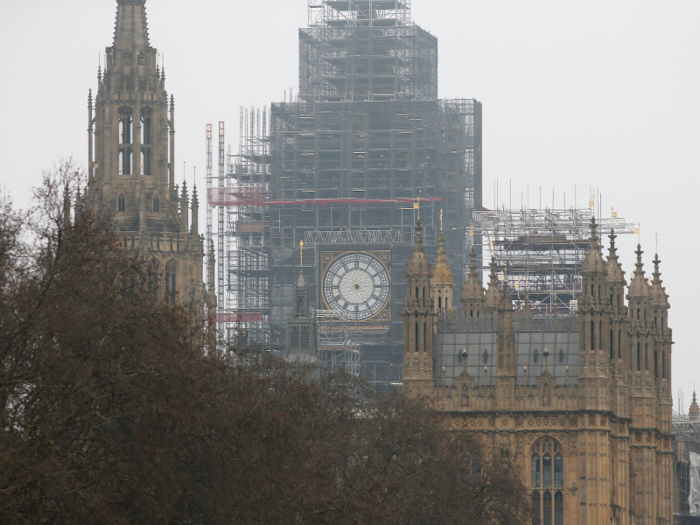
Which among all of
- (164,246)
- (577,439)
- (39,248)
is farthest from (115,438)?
(164,246)

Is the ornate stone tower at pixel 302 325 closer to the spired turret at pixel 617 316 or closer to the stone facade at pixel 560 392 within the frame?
the stone facade at pixel 560 392

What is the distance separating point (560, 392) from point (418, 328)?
8.53 metres

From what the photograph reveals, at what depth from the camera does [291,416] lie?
2680 inches

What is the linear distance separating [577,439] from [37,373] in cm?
5652

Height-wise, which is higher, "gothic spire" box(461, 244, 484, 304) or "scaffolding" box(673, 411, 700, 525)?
"gothic spire" box(461, 244, 484, 304)

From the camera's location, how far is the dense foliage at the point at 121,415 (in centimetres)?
5422

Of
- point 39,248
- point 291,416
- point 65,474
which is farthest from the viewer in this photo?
point 291,416

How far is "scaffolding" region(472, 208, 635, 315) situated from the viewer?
186m

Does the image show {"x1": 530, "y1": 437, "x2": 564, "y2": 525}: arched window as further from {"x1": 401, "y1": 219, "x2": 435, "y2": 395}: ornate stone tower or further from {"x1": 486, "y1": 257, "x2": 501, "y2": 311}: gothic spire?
{"x1": 486, "y1": 257, "x2": 501, "y2": 311}: gothic spire

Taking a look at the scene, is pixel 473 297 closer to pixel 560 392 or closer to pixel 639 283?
pixel 639 283

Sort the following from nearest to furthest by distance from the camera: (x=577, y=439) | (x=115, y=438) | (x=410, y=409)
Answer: (x=115, y=438)
(x=410, y=409)
(x=577, y=439)

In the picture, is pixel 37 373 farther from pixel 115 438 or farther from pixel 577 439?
pixel 577 439

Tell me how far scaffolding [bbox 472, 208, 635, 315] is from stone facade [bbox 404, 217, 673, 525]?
6729 cm

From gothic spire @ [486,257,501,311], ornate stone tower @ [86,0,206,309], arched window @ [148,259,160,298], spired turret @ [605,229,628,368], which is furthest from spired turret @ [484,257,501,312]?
arched window @ [148,259,160,298]
